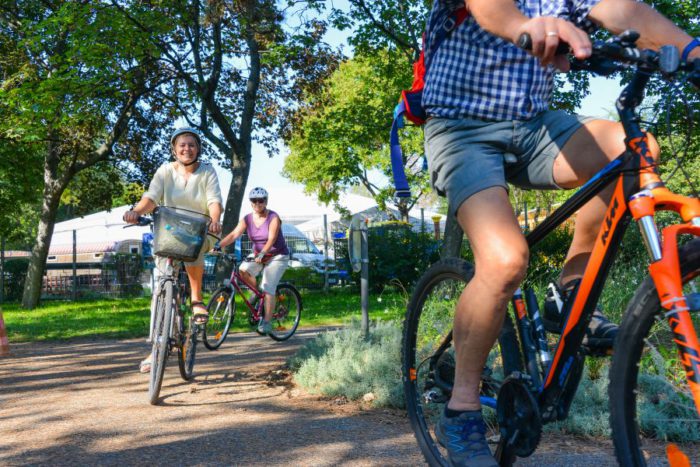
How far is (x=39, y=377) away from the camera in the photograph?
272 inches

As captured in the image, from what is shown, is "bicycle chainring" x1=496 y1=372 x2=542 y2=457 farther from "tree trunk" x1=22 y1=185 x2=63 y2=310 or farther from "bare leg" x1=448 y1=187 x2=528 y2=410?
"tree trunk" x1=22 y1=185 x2=63 y2=310

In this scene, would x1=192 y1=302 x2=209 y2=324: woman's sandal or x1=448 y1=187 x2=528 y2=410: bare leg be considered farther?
x1=192 y1=302 x2=209 y2=324: woman's sandal

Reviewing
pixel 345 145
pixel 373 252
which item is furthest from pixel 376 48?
pixel 373 252

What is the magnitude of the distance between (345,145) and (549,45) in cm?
1508

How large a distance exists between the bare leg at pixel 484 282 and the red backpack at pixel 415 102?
1.46 feet

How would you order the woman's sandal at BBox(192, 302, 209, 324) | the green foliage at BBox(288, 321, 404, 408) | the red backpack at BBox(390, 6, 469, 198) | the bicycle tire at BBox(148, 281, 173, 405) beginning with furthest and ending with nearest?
the woman's sandal at BBox(192, 302, 209, 324)
the bicycle tire at BBox(148, 281, 173, 405)
the green foliage at BBox(288, 321, 404, 408)
the red backpack at BBox(390, 6, 469, 198)

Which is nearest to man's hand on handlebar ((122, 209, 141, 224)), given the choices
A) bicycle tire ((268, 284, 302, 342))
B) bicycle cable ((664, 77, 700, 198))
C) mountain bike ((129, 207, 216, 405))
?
mountain bike ((129, 207, 216, 405))

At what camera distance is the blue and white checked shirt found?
2625mm

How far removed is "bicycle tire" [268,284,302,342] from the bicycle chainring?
7.59m

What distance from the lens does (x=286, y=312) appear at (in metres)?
10.5

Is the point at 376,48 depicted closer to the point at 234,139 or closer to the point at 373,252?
the point at 234,139

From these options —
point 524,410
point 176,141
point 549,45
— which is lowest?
point 524,410

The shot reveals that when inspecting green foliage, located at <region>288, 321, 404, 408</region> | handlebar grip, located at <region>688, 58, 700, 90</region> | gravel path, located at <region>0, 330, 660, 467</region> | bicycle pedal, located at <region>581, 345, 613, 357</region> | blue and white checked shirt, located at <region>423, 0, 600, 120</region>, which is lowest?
gravel path, located at <region>0, 330, 660, 467</region>

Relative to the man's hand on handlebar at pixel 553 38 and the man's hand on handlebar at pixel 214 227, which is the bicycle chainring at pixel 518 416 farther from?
the man's hand on handlebar at pixel 214 227
